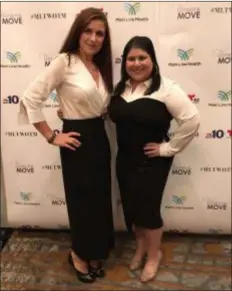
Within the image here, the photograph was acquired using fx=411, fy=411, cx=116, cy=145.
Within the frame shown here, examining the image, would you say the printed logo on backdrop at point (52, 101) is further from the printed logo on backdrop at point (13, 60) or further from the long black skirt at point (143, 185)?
the long black skirt at point (143, 185)

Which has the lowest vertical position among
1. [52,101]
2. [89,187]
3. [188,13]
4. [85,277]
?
[85,277]

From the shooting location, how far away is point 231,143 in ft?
7.59

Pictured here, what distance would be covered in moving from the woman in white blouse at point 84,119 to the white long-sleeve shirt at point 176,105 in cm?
17

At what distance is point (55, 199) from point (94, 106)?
2.79 ft

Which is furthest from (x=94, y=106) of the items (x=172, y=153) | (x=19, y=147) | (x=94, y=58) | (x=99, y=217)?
(x=19, y=147)

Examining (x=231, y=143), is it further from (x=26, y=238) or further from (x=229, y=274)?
(x=26, y=238)

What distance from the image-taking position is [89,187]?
199 cm

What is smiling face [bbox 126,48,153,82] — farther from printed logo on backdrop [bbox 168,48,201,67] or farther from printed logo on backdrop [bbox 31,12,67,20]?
printed logo on backdrop [bbox 31,12,67,20]

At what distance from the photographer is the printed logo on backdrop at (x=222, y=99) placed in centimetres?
222

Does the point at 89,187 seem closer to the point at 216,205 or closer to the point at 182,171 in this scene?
the point at 182,171

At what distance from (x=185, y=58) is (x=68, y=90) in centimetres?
70

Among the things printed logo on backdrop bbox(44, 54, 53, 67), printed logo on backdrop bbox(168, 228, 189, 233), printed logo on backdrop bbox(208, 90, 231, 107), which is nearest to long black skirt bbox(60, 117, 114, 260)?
printed logo on backdrop bbox(44, 54, 53, 67)

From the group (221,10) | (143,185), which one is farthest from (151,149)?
(221,10)

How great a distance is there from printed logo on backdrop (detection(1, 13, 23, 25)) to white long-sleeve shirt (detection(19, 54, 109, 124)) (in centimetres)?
48
